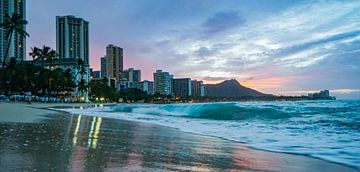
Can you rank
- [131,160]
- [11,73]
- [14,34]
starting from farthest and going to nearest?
[14,34] → [11,73] → [131,160]

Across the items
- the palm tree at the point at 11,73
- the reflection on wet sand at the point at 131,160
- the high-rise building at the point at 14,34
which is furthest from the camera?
the high-rise building at the point at 14,34

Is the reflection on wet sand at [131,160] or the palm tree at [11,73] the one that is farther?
the palm tree at [11,73]

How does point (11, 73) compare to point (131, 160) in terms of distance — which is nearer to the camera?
point (131, 160)

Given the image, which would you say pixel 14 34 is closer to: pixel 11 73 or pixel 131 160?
pixel 11 73

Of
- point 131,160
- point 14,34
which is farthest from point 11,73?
point 131,160

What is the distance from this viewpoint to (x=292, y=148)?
8828 mm

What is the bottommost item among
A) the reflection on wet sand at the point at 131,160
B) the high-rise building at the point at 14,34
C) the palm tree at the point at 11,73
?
the reflection on wet sand at the point at 131,160

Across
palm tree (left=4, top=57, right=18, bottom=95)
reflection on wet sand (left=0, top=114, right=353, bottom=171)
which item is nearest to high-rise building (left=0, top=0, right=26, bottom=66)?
palm tree (left=4, top=57, right=18, bottom=95)

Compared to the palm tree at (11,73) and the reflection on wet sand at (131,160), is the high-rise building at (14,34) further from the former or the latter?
the reflection on wet sand at (131,160)

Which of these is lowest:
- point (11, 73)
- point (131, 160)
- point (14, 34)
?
point (131, 160)

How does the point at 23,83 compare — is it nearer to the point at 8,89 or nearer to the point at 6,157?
the point at 8,89

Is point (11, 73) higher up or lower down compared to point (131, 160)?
higher up

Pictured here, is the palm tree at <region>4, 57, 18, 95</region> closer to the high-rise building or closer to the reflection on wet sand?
the high-rise building

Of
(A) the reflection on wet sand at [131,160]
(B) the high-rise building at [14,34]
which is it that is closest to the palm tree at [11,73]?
(B) the high-rise building at [14,34]
